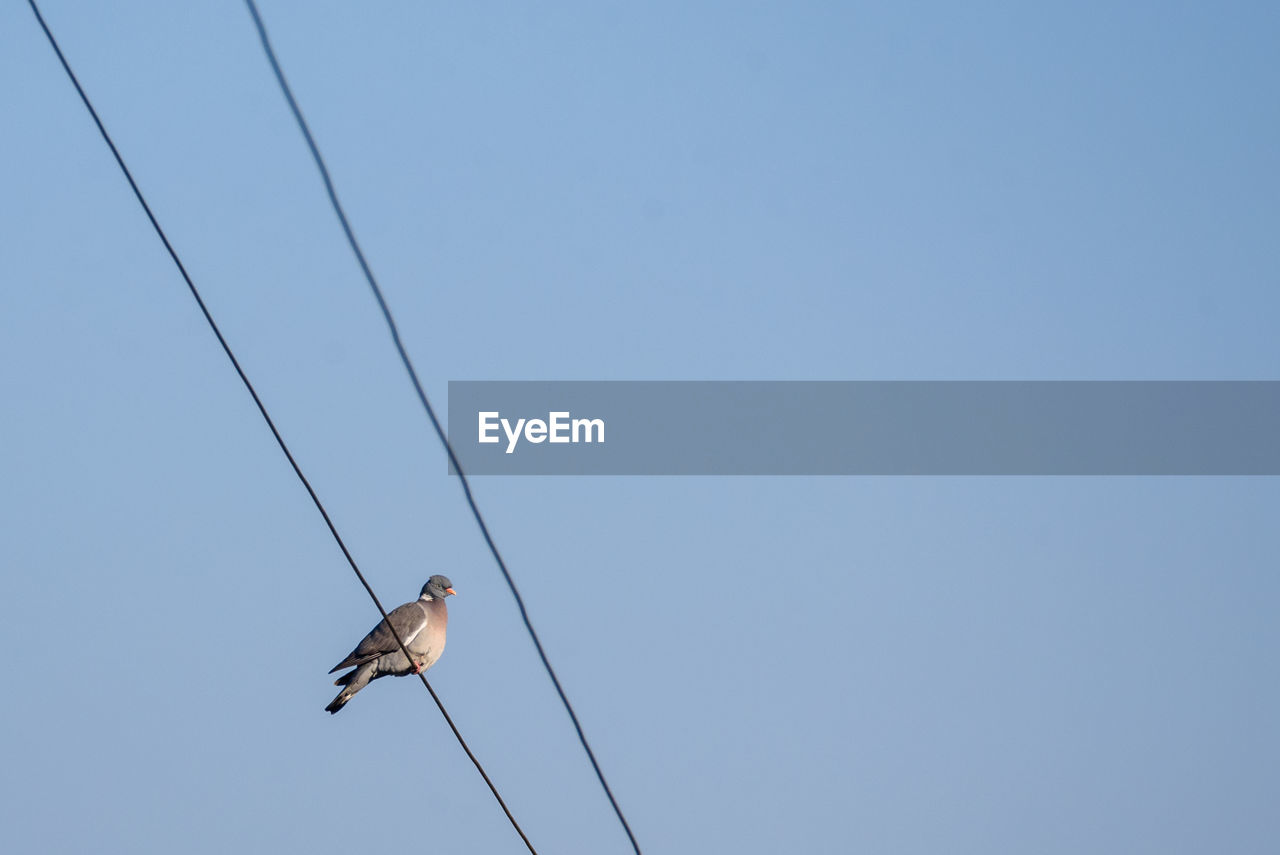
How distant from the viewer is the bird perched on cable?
11891mm

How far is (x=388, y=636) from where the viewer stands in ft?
40.0

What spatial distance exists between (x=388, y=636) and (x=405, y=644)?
19.3 inches

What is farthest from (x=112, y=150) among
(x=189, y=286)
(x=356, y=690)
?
(x=356, y=690)

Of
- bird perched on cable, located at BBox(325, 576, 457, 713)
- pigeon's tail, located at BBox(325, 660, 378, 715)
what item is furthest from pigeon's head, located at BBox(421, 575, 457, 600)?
pigeon's tail, located at BBox(325, 660, 378, 715)

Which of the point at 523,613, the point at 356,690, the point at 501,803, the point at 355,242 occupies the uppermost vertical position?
the point at 356,690

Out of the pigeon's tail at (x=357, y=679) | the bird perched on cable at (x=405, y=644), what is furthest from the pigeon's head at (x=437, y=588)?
the pigeon's tail at (x=357, y=679)

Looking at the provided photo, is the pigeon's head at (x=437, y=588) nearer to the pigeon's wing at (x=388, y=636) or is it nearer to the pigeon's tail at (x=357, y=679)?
the pigeon's wing at (x=388, y=636)

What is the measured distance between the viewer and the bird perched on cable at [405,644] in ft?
39.0

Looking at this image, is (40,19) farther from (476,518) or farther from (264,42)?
(476,518)

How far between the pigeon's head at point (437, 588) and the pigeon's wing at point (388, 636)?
0.68 meters

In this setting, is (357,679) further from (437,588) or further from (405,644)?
(437,588)

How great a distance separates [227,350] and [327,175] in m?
0.78

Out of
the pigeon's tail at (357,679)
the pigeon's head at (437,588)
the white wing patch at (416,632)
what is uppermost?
the pigeon's head at (437,588)

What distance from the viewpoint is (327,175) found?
599cm
